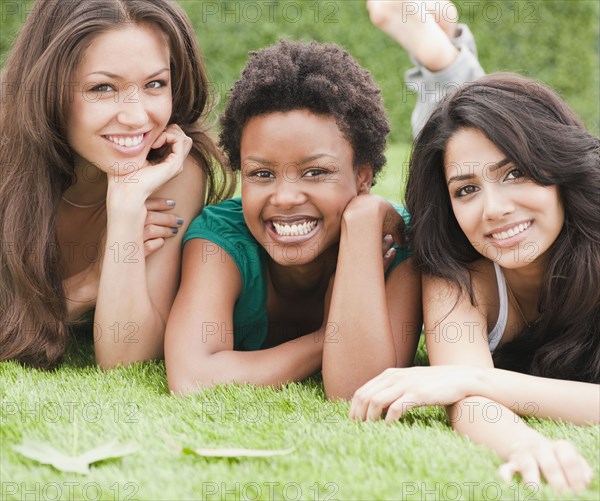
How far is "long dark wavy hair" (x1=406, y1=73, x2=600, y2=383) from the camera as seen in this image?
2650mm

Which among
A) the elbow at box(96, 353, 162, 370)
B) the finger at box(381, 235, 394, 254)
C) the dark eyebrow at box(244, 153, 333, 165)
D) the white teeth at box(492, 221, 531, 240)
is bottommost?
the elbow at box(96, 353, 162, 370)

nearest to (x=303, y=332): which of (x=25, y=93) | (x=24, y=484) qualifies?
(x=25, y=93)

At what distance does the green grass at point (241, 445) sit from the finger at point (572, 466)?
3 centimetres

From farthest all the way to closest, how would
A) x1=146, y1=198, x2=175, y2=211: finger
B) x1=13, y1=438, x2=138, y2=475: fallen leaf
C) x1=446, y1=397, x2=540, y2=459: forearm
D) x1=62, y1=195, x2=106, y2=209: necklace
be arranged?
x1=62, y1=195, x2=106, y2=209: necklace, x1=146, y1=198, x2=175, y2=211: finger, x1=446, y1=397, x2=540, y2=459: forearm, x1=13, y1=438, x2=138, y2=475: fallen leaf

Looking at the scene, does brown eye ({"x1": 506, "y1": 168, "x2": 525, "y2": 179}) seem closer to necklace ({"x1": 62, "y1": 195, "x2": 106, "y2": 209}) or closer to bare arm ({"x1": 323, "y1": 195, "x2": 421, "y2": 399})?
bare arm ({"x1": 323, "y1": 195, "x2": 421, "y2": 399})

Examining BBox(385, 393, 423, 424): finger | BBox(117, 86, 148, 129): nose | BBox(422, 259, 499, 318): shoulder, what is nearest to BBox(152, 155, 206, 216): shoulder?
BBox(117, 86, 148, 129): nose

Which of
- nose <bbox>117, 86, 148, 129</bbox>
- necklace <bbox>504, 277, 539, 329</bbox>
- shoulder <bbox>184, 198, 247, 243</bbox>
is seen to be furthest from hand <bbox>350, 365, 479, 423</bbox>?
nose <bbox>117, 86, 148, 129</bbox>

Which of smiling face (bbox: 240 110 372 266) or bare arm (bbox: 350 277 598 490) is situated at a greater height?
smiling face (bbox: 240 110 372 266)

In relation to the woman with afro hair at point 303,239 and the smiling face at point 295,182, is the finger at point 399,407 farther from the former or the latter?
the smiling face at point 295,182

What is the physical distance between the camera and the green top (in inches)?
119

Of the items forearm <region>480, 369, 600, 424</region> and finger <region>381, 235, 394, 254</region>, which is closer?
forearm <region>480, 369, 600, 424</region>

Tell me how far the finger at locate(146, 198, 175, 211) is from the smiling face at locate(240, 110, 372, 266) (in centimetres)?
36

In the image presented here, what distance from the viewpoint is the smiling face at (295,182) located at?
2.83 meters

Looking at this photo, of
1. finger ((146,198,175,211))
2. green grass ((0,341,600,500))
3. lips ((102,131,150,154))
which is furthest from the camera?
finger ((146,198,175,211))
